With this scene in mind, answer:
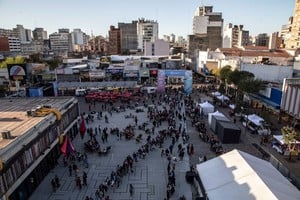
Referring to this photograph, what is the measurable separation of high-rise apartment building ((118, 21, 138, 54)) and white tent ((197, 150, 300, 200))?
364 ft

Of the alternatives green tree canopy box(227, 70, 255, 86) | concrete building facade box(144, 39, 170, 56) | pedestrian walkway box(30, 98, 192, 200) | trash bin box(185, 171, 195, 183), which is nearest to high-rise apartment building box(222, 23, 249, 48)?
concrete building facade box(144, 39, 170, 56)

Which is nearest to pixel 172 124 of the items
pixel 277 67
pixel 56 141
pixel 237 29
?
pixel 56 141

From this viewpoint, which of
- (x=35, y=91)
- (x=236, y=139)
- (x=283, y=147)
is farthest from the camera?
(x=35, y=91)

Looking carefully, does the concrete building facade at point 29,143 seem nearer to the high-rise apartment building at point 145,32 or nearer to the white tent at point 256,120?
the white tent at point 256,120

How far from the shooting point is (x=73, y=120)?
26406mm

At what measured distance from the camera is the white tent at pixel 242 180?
12773 mm

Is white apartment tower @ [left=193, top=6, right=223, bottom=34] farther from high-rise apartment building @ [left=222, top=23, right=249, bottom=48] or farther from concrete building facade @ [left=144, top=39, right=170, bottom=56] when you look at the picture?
high-rise apartment building @ [left=222, top=23, right=249, bottom=48]

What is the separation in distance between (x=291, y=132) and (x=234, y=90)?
23.3 meters

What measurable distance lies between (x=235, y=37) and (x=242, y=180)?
15271 centimetres

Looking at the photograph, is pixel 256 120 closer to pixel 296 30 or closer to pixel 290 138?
pixel 290 138

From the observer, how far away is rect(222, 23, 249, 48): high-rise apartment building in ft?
481

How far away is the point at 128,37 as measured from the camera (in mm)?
124188

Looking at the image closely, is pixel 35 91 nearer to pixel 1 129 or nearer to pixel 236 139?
pixel 1 129

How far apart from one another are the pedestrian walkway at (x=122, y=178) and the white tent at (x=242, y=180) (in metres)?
2.21
